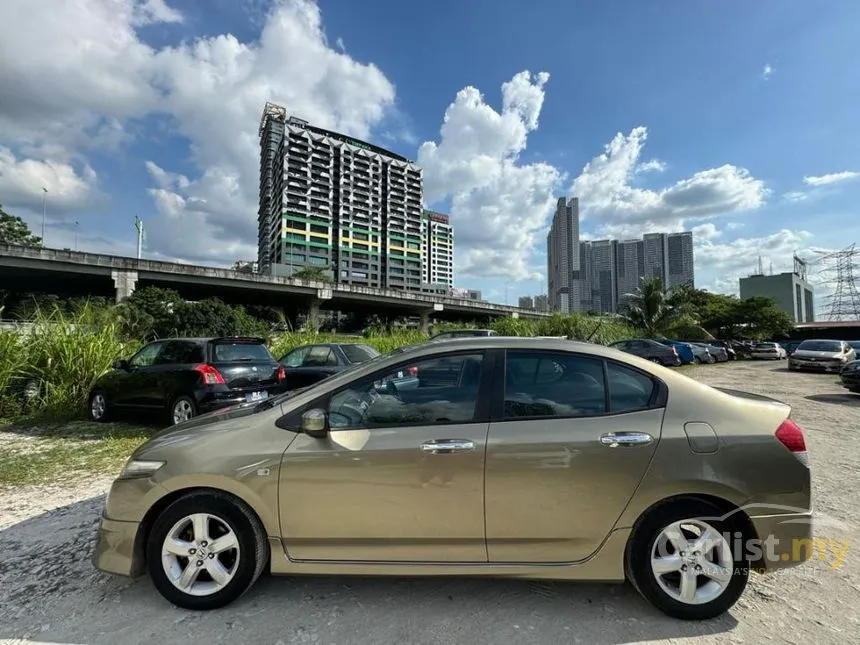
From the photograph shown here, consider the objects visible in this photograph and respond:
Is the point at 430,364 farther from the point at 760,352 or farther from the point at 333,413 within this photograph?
the point at 760,352

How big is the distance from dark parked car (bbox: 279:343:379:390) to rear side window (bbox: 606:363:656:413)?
22.4 ft

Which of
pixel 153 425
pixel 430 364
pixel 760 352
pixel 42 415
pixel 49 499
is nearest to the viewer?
pixel 430 364

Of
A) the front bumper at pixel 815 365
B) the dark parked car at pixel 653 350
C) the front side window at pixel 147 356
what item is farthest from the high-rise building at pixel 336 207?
the front side window at pixel 147 356

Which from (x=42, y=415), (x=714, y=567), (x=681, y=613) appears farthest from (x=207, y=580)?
(x=42, y=415)

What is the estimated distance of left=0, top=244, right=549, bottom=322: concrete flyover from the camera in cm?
4006

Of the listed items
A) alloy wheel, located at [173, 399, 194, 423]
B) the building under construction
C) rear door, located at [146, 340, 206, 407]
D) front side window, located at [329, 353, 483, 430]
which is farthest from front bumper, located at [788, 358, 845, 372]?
the building under construction

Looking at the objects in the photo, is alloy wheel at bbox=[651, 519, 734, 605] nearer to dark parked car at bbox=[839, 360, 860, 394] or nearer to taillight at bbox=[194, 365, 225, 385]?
taillight at bbox=[194, 365, 225, 385]

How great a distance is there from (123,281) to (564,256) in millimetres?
69753

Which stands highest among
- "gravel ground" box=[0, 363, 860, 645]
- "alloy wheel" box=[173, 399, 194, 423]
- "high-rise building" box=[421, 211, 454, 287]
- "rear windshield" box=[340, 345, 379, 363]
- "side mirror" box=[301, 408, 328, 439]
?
"high-rise building" box=[421, 211, 454, 287]

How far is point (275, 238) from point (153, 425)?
120 m

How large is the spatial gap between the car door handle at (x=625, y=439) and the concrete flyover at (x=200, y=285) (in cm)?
3262

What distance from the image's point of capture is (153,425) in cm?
776

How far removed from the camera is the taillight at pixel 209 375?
6.97 metres

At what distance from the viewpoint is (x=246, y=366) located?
7.46 meters
